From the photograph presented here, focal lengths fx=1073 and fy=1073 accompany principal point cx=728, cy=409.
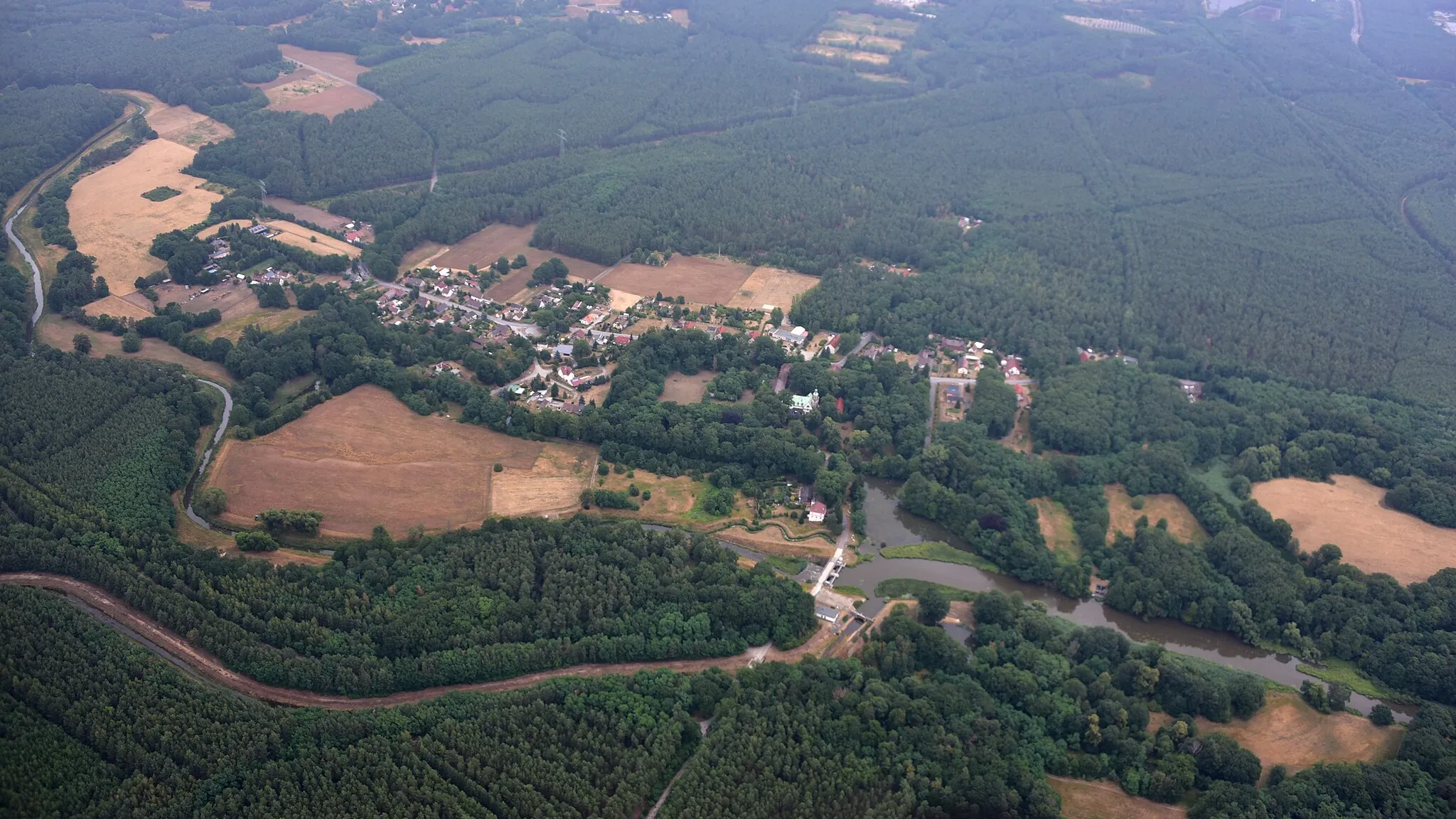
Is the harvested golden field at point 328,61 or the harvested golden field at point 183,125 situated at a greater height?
the harvested golden field at point 328,61

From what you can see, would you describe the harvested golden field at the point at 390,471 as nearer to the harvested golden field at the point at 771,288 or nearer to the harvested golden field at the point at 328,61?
the harvested golden field at the point at 771,288

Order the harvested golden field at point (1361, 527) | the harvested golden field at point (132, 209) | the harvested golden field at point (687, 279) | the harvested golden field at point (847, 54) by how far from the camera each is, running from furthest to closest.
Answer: the harvested golden field at point (847, 54) → the harvested golden field at point (687, 279) → the harvested golden field at point (132, 209) → the harvested golden field at point (1361, 527)

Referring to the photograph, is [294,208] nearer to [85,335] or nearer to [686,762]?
[85,335]

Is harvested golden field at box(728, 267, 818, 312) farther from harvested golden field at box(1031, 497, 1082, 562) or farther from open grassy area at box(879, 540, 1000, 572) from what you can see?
open grassy area at box(879, 540, 1000, 572)

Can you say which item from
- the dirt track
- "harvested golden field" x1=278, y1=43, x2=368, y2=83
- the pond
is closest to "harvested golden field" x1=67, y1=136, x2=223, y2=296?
"harvested golden field" x1=278, y1=43, x2=368, y2=83

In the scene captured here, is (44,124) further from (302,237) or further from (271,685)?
(271,685)

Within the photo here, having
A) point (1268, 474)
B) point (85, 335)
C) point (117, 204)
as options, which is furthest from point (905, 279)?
point (117, 204)

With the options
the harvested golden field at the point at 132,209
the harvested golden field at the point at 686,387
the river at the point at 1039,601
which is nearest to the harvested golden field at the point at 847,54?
the harvested golden field at the point at 132,209
